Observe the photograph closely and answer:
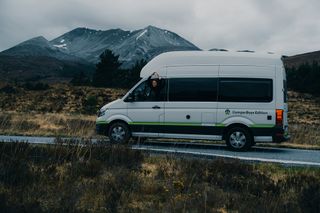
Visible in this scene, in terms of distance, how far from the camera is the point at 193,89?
41.8ft

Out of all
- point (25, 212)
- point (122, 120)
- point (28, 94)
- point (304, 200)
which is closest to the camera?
point (25, 212)

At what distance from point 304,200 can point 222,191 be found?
1.30 meters

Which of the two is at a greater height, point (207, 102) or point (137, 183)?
point (207, 102)

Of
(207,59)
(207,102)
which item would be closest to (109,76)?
(207,59)

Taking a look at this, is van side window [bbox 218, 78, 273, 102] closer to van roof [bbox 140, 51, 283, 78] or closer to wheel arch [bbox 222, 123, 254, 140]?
van roof [bbox 140, 51, 283, 78]

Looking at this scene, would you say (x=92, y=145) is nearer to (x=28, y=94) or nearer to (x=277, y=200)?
(x=277, y=200)

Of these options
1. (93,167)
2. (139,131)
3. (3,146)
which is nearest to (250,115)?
(139,131)

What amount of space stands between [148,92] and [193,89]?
1374 millimetres

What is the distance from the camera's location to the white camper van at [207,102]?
40.6 ft

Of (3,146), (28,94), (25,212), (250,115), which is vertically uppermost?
(28,94)

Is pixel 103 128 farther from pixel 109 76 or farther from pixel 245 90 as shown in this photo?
pixel 109 76

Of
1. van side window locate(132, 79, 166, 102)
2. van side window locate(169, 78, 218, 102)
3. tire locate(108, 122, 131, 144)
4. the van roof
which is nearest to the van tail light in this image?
the van roof

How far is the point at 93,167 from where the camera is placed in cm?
770


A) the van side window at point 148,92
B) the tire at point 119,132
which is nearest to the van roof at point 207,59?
the van side window at point 148,92
